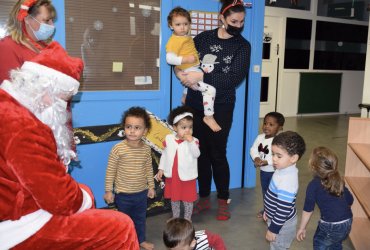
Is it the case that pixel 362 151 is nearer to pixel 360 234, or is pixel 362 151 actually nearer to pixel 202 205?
pixel 360 234

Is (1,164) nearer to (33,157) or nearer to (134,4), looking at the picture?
(33,157)

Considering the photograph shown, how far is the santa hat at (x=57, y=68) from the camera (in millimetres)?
1610

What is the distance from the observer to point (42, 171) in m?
1.47

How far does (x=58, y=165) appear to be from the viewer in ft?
5.04

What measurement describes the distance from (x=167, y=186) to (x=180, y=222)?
1.06m

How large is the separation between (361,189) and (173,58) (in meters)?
1.72

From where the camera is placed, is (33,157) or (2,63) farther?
(2,63)

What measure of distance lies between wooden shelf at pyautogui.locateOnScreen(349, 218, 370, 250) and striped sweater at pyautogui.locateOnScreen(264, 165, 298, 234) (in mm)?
880

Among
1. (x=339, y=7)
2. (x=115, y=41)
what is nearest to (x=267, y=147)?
(x=115, y=41)

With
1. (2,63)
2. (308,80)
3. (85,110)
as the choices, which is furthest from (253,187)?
(308,80)

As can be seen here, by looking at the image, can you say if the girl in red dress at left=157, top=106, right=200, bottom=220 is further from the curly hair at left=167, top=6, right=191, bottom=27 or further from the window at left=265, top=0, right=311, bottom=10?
the window at left=265, top=0, right=311, bottom=10

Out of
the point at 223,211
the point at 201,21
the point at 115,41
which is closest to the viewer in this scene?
the point at 115,41

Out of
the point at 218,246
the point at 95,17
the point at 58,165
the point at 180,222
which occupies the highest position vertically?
the point at 95,17

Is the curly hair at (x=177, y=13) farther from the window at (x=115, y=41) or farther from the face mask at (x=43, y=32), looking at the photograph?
the face mask at (x=43, y=32)
